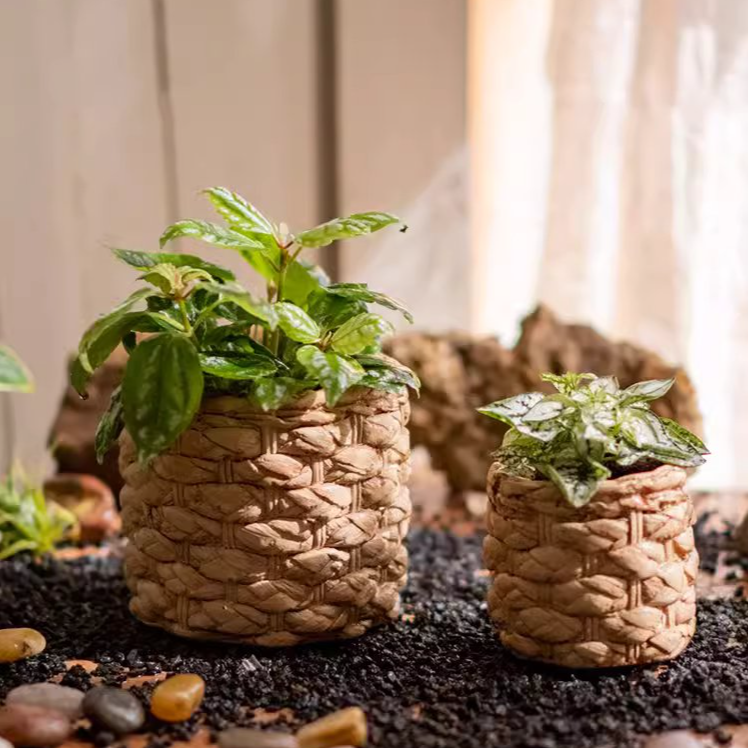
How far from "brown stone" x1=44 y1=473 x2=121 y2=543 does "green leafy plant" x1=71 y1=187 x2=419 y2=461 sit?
22.4 inches

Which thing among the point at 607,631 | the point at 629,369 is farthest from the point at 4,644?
the point at 629,369

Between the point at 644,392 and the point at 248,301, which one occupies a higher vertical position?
the point at 248,301

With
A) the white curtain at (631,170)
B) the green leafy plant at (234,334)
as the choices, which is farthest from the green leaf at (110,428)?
the white curtain at (631,170)

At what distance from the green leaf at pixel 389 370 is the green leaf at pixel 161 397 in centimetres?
24

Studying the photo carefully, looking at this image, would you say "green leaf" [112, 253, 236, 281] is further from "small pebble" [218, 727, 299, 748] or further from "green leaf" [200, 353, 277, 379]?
"small pebble" [218, 727, 299, 748]

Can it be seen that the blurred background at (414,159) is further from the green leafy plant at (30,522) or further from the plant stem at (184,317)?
the plant stem at (184,317)

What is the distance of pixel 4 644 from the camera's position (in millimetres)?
1305

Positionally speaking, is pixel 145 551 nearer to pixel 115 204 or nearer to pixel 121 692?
pixel 121 692

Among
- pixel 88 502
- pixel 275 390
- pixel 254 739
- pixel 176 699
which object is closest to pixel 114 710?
pixel 176 699

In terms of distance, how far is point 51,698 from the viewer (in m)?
1.17

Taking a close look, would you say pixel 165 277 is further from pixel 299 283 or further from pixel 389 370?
pixel 389 370

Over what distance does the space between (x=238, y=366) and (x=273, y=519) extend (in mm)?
197

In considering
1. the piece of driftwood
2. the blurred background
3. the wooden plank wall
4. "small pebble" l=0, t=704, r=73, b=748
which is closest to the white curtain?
the blurred background

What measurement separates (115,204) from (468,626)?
61.2 inches
